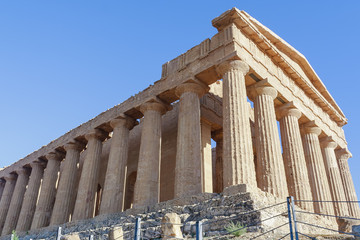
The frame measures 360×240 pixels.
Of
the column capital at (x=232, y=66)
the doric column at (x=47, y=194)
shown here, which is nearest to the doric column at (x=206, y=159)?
the column capital at (x=232, y=66)

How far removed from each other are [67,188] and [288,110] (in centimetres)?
1674

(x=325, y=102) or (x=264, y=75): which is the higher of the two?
(x=325, y=102)

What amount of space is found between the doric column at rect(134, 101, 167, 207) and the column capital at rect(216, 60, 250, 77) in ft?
16.5

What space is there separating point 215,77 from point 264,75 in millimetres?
2779

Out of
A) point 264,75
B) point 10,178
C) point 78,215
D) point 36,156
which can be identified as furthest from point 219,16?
point 10,178

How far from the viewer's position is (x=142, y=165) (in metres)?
19.0

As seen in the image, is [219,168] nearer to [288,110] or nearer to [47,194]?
[288,110]

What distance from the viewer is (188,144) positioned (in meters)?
17.3

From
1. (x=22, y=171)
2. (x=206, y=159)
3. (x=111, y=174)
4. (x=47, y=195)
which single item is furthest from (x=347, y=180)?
(x=22, y=171)

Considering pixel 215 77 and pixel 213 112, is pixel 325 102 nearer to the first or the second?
pixel 213 112

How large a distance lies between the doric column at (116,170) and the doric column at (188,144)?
545 centimetres

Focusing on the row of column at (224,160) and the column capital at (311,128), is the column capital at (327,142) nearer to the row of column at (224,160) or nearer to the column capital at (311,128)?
the row of column at (224,160)

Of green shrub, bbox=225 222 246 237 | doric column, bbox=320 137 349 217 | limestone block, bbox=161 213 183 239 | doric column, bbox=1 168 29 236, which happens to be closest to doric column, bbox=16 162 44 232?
doric column, bbox=1 168 29 236

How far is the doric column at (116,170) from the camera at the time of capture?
67.1 feet
